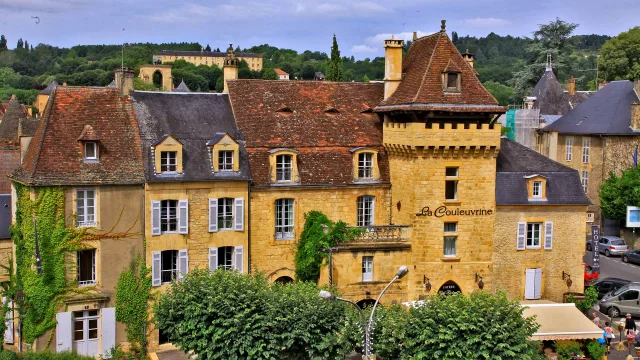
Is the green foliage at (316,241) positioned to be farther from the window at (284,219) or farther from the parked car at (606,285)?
the parked car at (606,285)

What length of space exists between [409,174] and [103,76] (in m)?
135

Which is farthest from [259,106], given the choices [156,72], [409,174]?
[156,72]

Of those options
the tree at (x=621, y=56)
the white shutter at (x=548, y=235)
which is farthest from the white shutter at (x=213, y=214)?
the tree at (x=621, y=56)

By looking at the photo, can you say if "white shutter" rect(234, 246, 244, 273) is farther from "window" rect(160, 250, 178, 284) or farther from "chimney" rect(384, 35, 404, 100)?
"chimney" rect(384, 35, 404, 100)

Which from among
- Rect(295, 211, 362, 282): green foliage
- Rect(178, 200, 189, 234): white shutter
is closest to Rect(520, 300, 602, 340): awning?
Rect(295, 211, 362, 282): green foliage

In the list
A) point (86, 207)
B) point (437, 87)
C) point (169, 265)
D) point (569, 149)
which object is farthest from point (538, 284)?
A: point (569, 149)

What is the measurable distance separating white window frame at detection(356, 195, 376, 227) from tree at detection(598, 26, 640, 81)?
51716 millimetres

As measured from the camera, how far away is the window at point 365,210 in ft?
127

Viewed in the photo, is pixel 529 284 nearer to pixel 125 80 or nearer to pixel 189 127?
pixel 189 127

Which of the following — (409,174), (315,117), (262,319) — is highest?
(315,117)

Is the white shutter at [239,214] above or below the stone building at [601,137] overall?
below

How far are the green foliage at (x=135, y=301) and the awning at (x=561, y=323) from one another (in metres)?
17.5

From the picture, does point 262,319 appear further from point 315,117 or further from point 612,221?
point 612,221

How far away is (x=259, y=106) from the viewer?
39.5 meters
